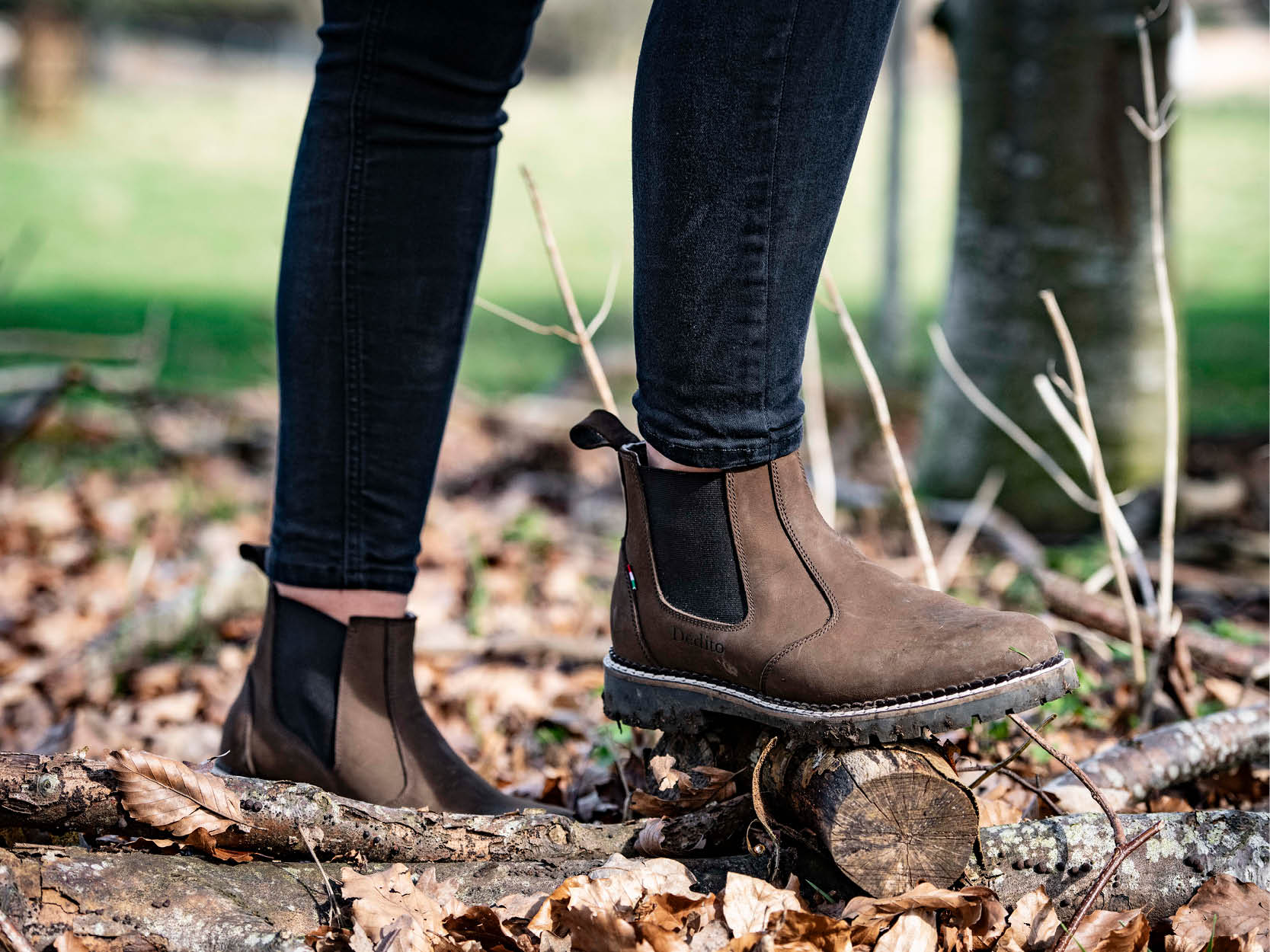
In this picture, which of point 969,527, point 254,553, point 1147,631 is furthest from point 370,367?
point 969,527

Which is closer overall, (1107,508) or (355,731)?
(355,731)

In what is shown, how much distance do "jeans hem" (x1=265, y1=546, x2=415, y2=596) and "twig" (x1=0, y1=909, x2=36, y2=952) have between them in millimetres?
482

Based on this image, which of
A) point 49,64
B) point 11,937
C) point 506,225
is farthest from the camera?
point 49,64

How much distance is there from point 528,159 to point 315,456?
13.0 metres

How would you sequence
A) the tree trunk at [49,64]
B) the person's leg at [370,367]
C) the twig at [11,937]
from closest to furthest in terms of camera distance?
the twig at [11,937], the person's leg at [370,367], the tree trunk at [49,64]

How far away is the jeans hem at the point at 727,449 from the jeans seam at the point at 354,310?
37 cm

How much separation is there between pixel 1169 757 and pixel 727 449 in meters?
0.88

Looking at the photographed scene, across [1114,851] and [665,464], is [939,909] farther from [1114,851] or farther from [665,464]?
[665,464]

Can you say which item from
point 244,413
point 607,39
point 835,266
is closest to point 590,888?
point 244,413

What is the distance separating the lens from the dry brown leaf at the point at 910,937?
109cm

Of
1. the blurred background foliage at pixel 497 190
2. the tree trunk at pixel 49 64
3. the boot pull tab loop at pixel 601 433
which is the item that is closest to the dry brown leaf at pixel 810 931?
the boot pull tab loop at pixel 601 433

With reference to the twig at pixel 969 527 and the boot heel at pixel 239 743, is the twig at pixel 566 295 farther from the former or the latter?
the twig at pixel 969 527

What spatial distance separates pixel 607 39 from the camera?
19.2m

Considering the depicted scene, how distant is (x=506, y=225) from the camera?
39.8ft
